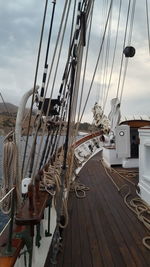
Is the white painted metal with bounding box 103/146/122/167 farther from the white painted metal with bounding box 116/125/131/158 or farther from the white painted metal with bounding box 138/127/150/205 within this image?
the white painted metal with bounding box 138/127/150/205

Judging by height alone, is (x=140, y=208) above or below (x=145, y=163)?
below

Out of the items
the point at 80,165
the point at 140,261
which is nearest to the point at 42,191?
the point at 140,261

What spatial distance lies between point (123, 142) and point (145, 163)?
1.69 metres

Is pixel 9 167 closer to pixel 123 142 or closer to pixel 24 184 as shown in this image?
pixel 24 184

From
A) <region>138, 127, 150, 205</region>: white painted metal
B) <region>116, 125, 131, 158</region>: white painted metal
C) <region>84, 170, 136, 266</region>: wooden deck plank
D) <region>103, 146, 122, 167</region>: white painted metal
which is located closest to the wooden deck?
<region>84, 170, 136, 266</region>: wooden deck plank

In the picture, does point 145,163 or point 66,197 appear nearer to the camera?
point 66,197

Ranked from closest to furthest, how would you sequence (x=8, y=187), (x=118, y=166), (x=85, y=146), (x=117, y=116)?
(x=8, y=187) → (x=118, y=166) → (x=85, y=146) → (x=117, y=116)

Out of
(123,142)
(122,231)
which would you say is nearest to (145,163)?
(122,231)

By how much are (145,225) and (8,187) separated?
1564 millimetres

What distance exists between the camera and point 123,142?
4418 millimetres

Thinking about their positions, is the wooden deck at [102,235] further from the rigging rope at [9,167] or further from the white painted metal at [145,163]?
the rigging rope at [9,167]

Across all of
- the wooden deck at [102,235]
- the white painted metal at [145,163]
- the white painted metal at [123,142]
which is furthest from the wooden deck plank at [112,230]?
the white painted metal at [123,142]

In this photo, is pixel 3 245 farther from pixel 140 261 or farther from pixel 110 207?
pixel 110 207

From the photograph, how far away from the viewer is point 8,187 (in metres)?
1.29
